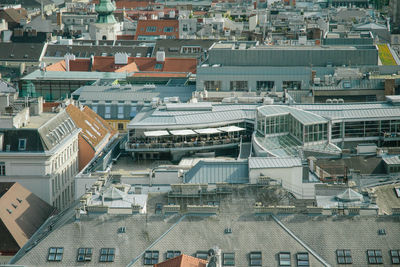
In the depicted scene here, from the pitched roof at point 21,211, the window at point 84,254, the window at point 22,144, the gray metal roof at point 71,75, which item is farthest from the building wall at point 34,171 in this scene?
the gray metal roof at point 71,75

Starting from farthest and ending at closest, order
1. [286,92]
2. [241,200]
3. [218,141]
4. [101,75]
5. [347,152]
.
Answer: [101,75]
[286,92]
[218,141]
[347,152]
[241,200]

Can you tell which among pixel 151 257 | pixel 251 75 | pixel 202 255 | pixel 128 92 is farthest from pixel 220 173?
pixel 128 92

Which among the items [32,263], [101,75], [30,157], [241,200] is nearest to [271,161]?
[241,200]

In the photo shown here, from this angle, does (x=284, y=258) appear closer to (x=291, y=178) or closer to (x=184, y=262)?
(x=184, y=262)

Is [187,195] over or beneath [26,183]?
over

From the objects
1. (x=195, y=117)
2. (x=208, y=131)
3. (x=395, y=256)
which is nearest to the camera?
(x=395, y=256)

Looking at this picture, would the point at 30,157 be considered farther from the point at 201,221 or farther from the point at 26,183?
the point at 201,221

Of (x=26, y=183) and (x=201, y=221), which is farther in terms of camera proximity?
(x=26, y=183)
